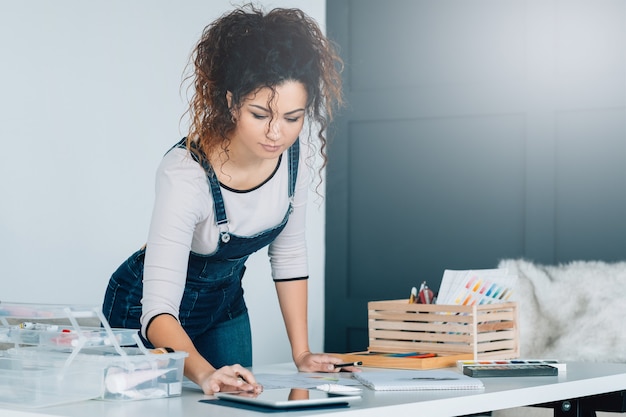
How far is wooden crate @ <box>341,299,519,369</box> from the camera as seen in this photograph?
2154mm

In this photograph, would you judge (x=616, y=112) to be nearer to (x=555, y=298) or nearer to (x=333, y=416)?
(x=555, y=298)

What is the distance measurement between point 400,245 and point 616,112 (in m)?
0.96

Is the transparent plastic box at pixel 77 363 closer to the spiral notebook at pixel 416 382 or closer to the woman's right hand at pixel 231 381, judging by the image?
the woman's right hand at pixel 231 381

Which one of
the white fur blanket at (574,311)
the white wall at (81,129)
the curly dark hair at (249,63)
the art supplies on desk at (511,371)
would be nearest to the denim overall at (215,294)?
the curly dark hair at (249,63)

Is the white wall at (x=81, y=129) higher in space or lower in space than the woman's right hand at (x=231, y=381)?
higher

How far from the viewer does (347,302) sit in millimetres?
3787

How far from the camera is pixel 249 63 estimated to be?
1.88 metres

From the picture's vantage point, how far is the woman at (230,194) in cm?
179

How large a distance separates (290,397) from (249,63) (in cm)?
72

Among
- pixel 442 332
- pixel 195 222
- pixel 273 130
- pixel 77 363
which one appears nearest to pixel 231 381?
pixel 77 363

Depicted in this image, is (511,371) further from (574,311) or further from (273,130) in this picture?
(574,311)

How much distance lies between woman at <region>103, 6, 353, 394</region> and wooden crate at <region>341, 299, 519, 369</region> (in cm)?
23

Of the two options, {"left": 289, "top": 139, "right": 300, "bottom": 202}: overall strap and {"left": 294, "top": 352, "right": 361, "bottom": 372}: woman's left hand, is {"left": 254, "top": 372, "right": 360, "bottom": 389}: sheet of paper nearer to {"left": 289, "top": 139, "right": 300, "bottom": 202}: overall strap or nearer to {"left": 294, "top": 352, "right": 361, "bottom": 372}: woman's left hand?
{"left": 294, "top": 352, "right": 361, "bottom": 372}: woman's left hand

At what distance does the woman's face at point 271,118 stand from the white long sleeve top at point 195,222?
121 millimetres
